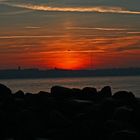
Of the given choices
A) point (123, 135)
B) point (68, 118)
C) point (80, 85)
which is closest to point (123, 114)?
point (68, 118)

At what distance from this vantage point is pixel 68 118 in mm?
13227

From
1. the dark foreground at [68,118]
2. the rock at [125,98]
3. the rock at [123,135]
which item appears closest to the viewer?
the rock at [123,135]

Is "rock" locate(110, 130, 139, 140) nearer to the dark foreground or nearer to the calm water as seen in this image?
the dark foreground

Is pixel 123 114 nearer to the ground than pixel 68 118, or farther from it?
farther from it

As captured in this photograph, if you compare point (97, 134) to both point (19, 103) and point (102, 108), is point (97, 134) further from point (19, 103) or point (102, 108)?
point (19, 103)

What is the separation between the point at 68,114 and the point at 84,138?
2461 mm

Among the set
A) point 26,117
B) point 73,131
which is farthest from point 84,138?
point 26,117

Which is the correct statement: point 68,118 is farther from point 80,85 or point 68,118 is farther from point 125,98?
point 80,85

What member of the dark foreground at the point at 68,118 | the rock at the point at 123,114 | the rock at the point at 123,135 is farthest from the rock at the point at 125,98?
the rock at the point at 123,135

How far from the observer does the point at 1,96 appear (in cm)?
1642

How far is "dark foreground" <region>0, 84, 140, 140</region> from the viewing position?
458 inches

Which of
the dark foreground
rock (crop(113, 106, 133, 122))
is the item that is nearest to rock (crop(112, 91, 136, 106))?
the dark foreground

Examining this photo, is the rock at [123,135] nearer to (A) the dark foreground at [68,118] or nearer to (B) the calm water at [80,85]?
(A) the dark foreground at [68,118]

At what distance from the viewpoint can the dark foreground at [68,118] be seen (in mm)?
11633
